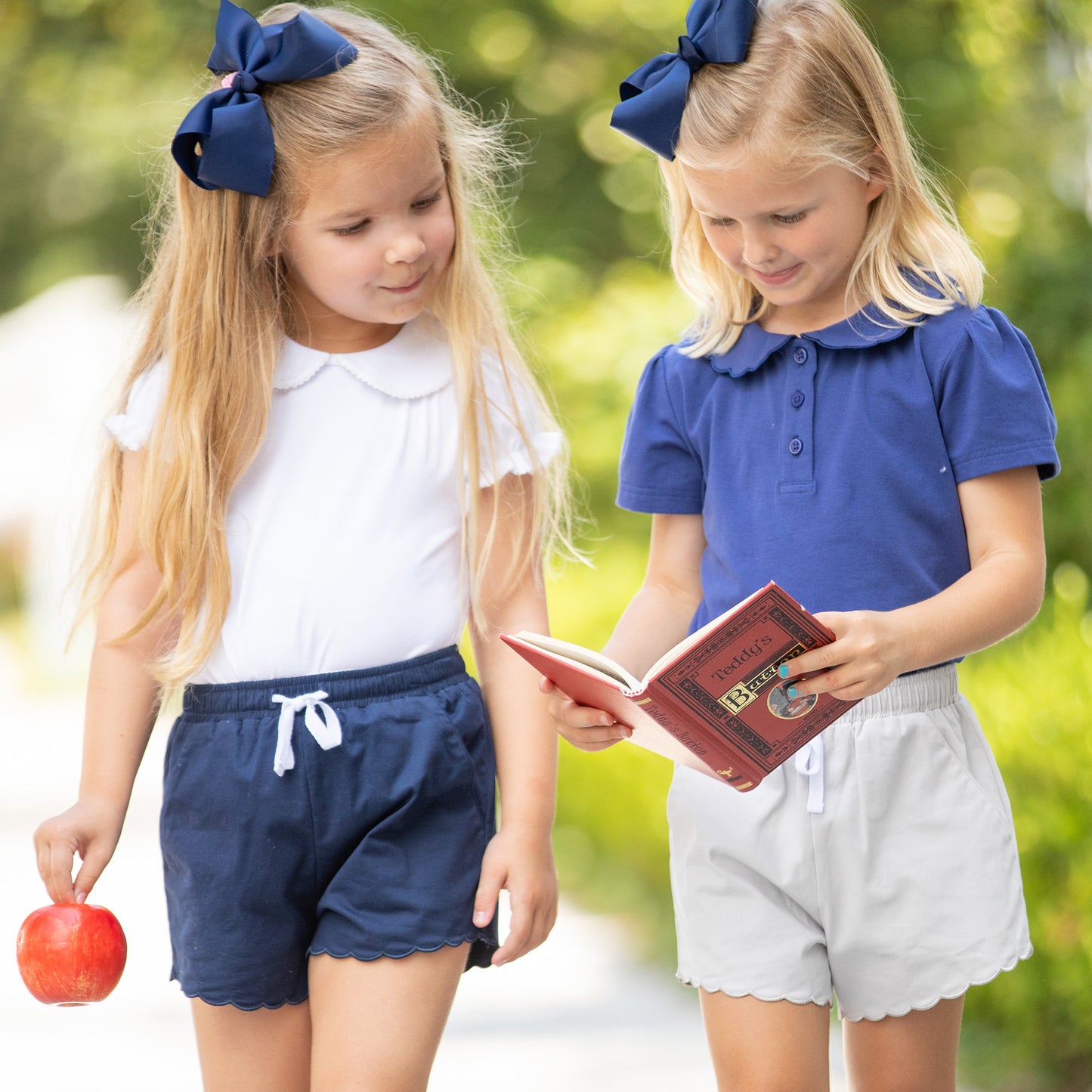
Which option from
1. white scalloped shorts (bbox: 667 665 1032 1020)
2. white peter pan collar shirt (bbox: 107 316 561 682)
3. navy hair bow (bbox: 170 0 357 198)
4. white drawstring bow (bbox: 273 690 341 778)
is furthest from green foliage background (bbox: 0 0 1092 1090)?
white scalloped shorts (bbox: 667 665 1032 1020)

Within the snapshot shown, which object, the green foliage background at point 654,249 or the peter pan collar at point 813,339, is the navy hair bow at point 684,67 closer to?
the peter pan collar at point 813,339

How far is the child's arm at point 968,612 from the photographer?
1.85 metres

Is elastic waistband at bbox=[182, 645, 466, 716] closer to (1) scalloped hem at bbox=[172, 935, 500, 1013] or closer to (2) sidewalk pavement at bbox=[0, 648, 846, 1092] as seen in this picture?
(1) scalloped hem at bbox=[172, 935, 500, 1013]

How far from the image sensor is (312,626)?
2.21m

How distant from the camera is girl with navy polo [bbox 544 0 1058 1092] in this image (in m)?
2.09

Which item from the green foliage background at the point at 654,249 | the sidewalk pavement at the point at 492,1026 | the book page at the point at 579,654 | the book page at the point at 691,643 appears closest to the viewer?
the book page at the point at 691,643

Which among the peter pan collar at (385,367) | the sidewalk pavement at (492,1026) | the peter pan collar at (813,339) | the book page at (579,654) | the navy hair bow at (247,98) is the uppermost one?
the navy hair bow at (247,98)

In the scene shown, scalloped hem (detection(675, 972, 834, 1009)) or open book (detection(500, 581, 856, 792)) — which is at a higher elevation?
open book (detection(500, 581, 856, 792))

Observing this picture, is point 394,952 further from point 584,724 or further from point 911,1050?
point 911,1050

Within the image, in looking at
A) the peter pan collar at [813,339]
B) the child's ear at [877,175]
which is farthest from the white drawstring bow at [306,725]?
the child's ear at [877,175]

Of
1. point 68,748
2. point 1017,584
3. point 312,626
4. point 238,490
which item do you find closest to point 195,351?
point 238,490

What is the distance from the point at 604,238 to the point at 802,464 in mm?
6974

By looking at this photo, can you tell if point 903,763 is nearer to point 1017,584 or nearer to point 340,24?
point 1017,584

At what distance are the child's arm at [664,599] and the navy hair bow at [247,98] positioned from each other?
0.80 meters
